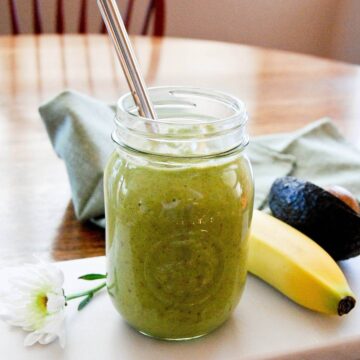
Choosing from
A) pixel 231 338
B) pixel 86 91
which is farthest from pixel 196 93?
pixel 86 91

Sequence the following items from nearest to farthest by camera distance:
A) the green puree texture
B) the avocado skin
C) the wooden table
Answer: the green puree texture < the avocado skin < the wooden table

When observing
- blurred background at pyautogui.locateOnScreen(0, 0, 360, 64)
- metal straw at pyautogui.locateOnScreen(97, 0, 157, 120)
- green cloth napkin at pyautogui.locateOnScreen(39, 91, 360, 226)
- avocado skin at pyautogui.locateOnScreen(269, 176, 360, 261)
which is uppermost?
metal straw at pyautogui.locateOnScreen(97, 0, 157, 120)

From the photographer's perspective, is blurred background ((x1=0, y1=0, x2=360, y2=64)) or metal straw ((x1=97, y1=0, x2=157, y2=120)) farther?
blurred background ((x1=0, y1=0, x2=360, y2=64))

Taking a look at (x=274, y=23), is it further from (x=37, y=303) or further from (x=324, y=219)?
(x=37, y=303)

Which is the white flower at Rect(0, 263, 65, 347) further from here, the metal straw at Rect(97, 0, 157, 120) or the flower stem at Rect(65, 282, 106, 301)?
the metal straw at Rect(97, 0, 157, 120)

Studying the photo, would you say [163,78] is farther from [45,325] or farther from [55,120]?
[45,325]

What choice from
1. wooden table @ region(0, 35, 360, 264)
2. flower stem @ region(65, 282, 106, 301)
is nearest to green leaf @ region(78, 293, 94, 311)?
flower stem @ region(65, 282, 106, 301)

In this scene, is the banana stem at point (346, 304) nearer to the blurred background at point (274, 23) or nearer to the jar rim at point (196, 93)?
the jar rim at point (196, 93)
